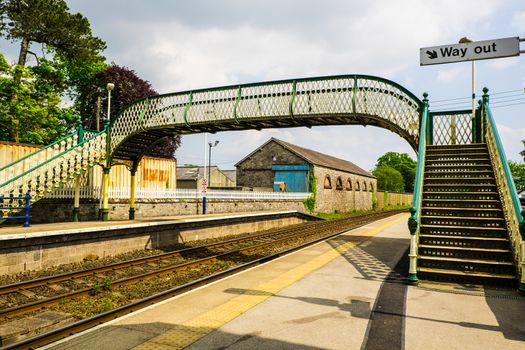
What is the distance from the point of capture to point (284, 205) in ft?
102

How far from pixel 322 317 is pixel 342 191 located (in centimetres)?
3738

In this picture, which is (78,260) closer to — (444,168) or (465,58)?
(444,168)

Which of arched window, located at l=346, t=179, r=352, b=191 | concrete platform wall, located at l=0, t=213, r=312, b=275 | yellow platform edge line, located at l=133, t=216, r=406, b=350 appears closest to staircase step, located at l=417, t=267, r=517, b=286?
yellow platform edge line, located at l=133, t=216, r=406, b=350

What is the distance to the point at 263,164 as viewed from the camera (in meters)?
38.3

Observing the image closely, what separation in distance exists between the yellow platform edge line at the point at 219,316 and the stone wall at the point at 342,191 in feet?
89.7

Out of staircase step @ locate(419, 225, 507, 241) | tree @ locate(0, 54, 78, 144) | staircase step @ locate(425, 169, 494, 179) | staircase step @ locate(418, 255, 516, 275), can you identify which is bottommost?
staircase step @ locate(418, 255, 516, 275)

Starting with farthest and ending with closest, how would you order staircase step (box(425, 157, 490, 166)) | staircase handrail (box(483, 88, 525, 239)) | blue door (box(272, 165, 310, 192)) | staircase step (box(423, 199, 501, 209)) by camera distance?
1. blue door (box(272, 165, 310, 192))
2. staircase step (box(425, 157, 490, 166))
3. staircase step (box(423, 199, 501, 209))
4. staircase handrail (box(483, 88, 525, 239))

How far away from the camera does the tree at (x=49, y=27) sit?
87.4 feet

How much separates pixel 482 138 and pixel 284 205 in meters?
20.6

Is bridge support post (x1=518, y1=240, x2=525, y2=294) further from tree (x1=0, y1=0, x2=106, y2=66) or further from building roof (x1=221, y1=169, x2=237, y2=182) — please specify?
building roof (x1=221, y1=169, x2=237, y2=182)

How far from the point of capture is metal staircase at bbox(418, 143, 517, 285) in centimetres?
761

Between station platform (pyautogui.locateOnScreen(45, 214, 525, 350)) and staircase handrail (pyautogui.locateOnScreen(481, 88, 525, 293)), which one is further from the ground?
staircase handrail (pyautogui.locateOnScreen(481, 88, 525, 293))

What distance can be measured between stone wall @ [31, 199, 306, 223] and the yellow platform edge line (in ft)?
40.0

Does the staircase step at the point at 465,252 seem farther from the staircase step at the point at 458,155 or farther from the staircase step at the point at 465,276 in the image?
the staircase step at the point at 458,155
